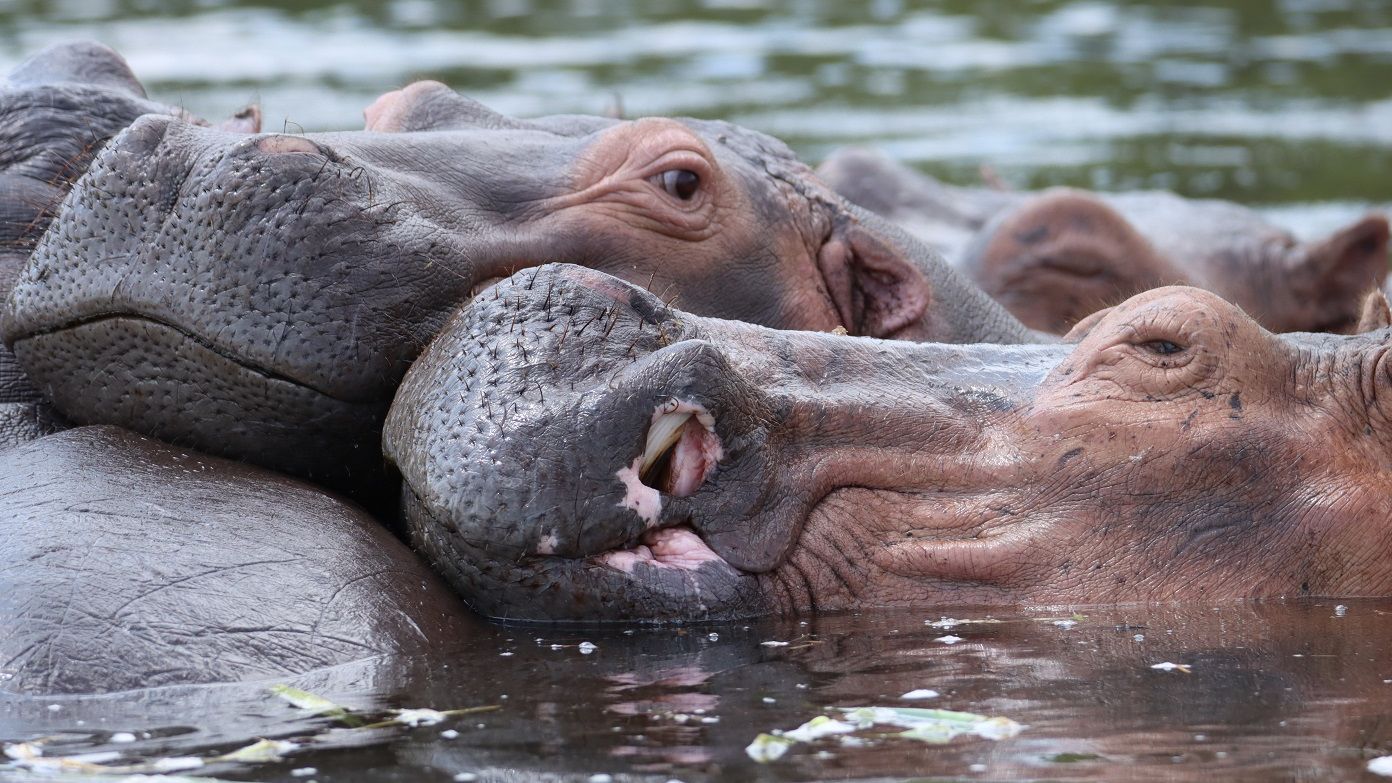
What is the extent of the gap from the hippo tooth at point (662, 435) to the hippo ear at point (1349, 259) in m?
5.81

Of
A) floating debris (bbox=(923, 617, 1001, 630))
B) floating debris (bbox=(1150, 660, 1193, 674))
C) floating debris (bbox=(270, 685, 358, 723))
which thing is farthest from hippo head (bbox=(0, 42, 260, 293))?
floating debris (bbox=(1150, 660, 1193, 674))

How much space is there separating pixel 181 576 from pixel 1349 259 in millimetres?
6584

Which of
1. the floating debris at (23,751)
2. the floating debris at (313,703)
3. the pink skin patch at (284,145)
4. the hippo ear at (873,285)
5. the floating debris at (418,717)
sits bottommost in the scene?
the floating debris at (418,717)

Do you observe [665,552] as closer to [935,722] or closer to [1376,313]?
[935,722]

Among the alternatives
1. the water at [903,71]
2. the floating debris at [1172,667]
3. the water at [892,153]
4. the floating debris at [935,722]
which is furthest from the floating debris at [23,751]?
the water at [903,71]

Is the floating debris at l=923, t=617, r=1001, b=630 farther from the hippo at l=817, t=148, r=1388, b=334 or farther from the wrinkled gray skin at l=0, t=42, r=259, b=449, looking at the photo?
the hippo at l=817, t=148, r=1388, b=334

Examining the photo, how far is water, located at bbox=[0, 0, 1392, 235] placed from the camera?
1397 cm

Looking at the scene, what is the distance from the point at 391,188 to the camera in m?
4.37

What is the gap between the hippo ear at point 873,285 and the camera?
18.9 ft

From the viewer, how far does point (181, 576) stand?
3781 millimetres

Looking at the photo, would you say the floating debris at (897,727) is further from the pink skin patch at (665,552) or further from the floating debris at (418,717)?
the pink skin patch at (665,552)

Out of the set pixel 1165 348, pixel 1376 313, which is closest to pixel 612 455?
pixel 1165 348

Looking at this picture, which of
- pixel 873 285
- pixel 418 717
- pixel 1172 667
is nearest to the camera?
pixel 418 717

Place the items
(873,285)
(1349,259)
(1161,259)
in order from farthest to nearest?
(1349,259), (1161,259), (873,285)
